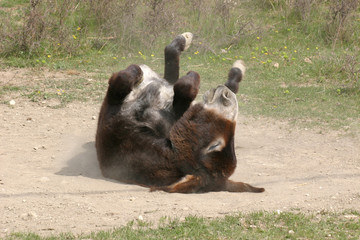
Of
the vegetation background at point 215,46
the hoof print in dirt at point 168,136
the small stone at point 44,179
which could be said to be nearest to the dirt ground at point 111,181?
the small stone at point 44,179

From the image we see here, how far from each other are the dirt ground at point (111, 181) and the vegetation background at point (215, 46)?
2.17 feet

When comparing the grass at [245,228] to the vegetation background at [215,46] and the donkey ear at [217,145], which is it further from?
the vegetation background at [215,46]

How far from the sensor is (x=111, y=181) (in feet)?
17.3

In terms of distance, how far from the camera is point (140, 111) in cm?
529

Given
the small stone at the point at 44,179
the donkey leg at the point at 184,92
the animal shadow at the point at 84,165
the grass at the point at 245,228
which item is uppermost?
the donkey leg at the point at 184,92

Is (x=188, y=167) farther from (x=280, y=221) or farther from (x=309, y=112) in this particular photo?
(x=309, y=112)

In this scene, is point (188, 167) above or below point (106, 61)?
above

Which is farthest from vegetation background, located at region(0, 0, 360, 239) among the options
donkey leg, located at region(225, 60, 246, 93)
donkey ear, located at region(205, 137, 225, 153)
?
donkey ear, located at region(205, 137, 225, 153)

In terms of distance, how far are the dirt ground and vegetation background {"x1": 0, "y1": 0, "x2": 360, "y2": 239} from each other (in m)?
0.66

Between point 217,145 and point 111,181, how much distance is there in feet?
3.96

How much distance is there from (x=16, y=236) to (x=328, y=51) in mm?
9074

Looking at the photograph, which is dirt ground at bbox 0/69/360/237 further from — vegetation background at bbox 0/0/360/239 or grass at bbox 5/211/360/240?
vegetation background at bbox 0/0/360/239

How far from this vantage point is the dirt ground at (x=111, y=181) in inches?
169

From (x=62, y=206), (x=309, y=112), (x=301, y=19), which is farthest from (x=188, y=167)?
(x=301, y=19)
